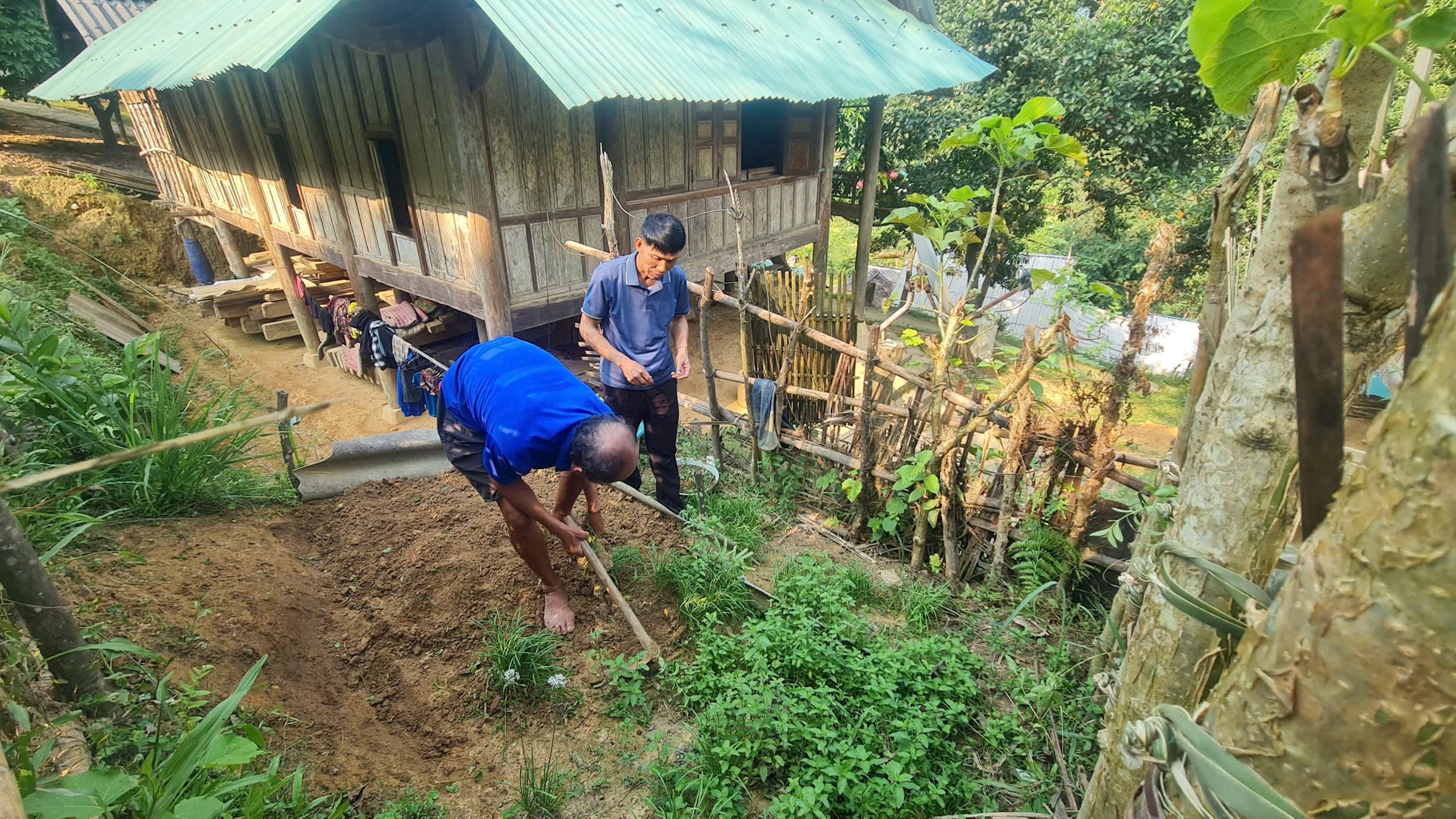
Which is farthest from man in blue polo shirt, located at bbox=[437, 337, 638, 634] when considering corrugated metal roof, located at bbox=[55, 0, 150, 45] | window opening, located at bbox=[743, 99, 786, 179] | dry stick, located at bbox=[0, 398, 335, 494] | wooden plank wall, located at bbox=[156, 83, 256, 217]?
corrugated metal roof, located at bbox=[55, 0, 150, 45]

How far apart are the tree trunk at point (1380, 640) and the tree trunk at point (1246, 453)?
1.11 feet

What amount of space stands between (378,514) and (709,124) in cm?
571

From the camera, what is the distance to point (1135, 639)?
114 centimetres

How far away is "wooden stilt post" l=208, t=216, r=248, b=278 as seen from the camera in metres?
11.0

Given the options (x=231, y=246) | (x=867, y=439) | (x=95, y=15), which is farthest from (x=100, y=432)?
(x=95, y=15)

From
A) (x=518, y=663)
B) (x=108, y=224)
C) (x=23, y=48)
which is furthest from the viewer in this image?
(x=23, y=48)

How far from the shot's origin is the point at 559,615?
3098 mm

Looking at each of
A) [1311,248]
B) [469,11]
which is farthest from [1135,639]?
[469,11]

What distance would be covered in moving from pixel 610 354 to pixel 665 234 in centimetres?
78

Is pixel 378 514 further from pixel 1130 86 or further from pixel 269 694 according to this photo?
pixel 1130 86

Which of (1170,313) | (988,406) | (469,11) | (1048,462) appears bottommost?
(1170,313)

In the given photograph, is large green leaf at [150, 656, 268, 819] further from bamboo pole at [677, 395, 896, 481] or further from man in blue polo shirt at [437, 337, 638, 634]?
bamboo pole at [677, 395, 896, 481]

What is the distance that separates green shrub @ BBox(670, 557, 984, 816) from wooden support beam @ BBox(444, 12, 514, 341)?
13.4 feet

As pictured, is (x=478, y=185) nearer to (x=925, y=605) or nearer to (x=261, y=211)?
(x=925, y=605)
